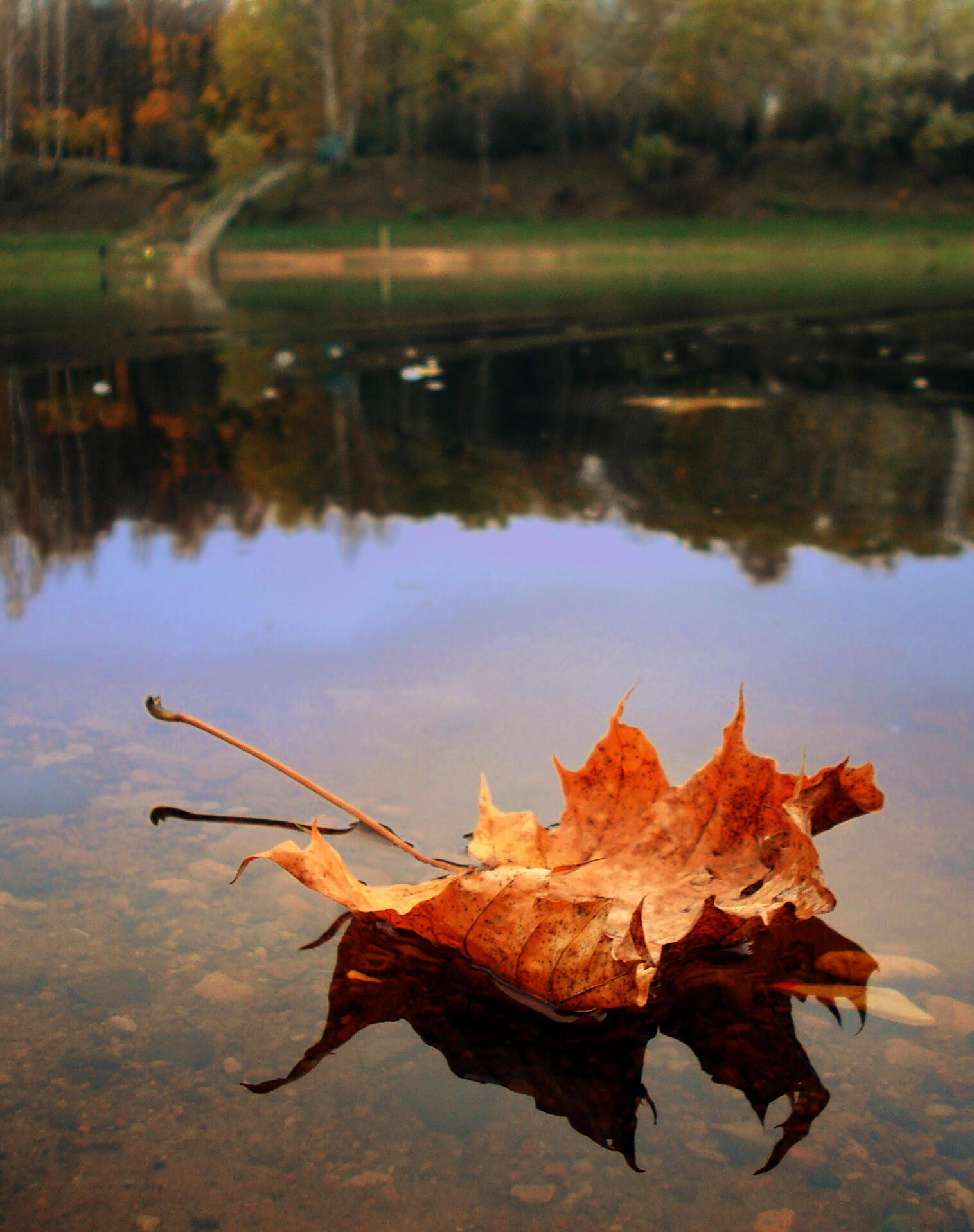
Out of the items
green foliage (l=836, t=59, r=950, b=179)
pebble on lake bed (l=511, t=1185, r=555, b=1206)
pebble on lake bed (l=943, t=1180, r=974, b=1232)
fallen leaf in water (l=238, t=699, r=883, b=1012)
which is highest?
green foliage (l=836, t=59, r=950, b=179)

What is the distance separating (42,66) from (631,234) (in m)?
19.8

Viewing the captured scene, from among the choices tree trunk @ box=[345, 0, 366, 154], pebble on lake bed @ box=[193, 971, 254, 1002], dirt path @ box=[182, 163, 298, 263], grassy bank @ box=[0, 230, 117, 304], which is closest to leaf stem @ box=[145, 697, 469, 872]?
pebble on lake bed @ box=[193, 971, 254, 1002]

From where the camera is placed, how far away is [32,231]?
111ft

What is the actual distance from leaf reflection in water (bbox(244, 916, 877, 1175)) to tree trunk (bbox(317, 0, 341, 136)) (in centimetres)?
4360

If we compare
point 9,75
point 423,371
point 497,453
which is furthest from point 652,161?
point 497,453

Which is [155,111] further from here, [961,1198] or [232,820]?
[961,1198]

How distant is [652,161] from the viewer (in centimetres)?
3819

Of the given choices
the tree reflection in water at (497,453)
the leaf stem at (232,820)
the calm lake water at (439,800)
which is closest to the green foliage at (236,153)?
the tree reflection in water at (497,453)

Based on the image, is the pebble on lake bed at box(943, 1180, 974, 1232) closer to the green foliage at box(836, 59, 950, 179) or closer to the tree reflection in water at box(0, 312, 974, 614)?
the tree reflection in water at box(0, 312, 974, 614)

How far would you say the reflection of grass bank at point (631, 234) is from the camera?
30703 millimetres

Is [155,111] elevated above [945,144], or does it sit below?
above

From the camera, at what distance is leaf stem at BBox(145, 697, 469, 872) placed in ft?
5.40

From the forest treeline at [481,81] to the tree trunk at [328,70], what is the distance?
110 millimetres

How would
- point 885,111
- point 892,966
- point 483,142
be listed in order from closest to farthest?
1. point 892,966
2. point 885,111
3. point 483,142
